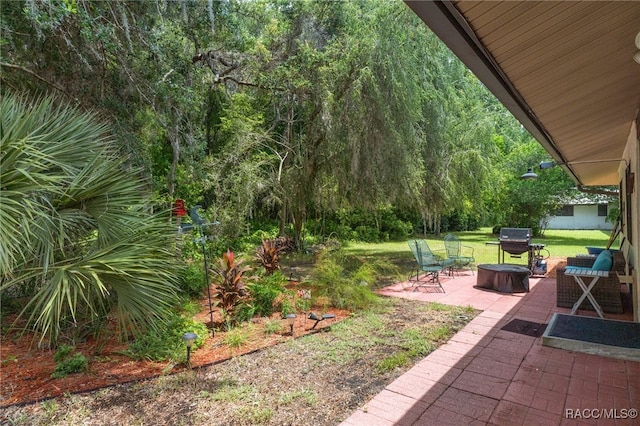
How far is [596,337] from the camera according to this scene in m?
3.16

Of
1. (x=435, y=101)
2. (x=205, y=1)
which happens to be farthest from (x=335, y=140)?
(x=205, y=1)

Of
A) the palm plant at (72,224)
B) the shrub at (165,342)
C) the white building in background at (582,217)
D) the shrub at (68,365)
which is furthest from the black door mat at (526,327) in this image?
the white building in background at (582,217)

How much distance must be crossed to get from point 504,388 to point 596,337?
1018mm

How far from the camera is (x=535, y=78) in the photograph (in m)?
2.43

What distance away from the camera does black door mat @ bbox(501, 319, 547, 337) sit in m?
4.20

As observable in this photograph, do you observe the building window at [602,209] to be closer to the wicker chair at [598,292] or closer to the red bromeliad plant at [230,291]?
the wicker chair at [598,292]

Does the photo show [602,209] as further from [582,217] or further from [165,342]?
[165,342]

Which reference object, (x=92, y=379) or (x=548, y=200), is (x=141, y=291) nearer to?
(x=92, y=379)

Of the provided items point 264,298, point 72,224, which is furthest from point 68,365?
point 264,298

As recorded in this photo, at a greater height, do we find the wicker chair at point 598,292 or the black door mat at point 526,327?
the wicker chair at point 598,292

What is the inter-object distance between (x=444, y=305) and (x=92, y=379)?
4573 millimetres

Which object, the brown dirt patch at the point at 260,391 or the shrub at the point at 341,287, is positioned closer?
the brown dirt patch at the point at 260,391

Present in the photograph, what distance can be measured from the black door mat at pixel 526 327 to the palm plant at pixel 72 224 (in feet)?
12.7

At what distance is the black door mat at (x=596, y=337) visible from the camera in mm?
2908
